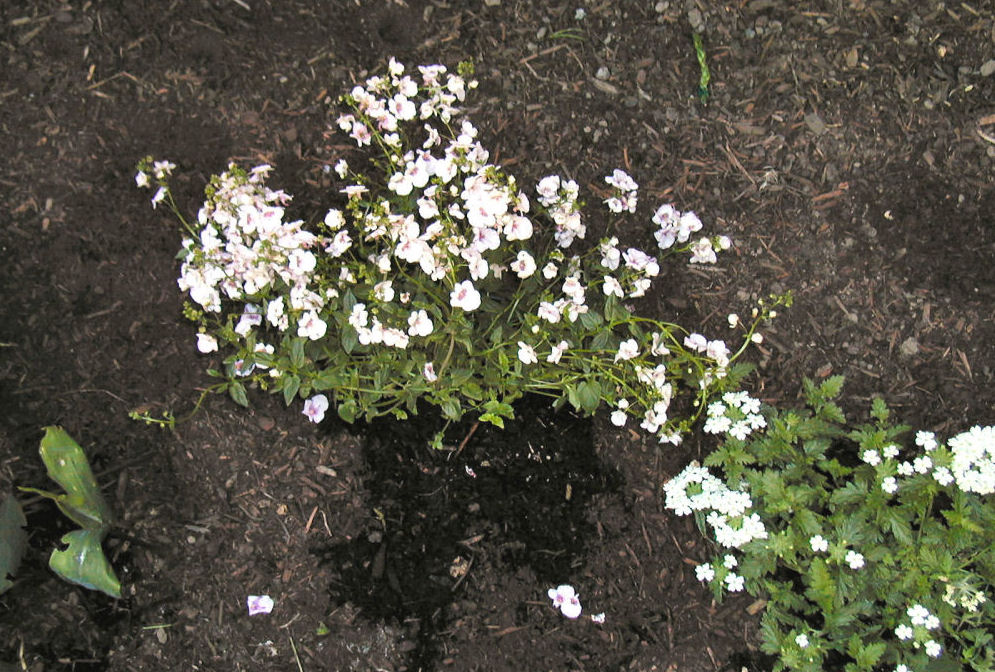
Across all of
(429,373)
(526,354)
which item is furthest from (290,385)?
(526,354)

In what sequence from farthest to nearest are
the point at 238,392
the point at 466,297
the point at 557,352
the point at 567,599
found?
the point at 567,599 < the point at 238,392 < the point at 557,352 < the point at 466,297

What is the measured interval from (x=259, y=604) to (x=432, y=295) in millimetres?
1377

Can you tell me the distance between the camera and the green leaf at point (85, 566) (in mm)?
2756

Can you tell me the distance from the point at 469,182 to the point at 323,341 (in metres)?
Result: 0.79

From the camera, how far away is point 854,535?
8.73 feet

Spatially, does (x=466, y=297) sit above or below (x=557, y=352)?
above

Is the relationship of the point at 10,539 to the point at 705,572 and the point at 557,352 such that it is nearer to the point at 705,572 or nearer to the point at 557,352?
the point at 557,352

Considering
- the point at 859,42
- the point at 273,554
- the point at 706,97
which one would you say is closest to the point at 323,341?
the point at 273,554

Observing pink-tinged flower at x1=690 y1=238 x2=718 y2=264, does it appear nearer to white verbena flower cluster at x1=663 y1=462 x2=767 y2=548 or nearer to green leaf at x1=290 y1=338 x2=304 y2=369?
white verbena flower cluster at x1=663 y1=462 x2=767 y2=548

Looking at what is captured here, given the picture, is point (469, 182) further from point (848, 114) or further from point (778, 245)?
point (848, 114)

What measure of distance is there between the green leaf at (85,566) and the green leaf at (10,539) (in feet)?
0.45

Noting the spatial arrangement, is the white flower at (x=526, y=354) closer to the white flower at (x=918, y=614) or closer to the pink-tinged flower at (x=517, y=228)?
the pink-tinged flower at (x=517, y=228)

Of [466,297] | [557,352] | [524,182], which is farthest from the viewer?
[524,182]

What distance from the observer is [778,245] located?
10.1 feet
